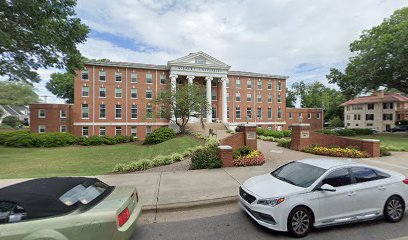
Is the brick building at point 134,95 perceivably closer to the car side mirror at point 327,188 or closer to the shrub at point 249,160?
the shrub at point 249,160

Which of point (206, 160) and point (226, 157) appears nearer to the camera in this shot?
point (206, 160)

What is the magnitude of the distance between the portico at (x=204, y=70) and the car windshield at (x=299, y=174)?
1124 inches

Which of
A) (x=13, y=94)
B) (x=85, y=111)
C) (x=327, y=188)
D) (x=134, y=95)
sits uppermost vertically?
(x=13, y=94)

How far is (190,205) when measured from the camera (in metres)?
5.67

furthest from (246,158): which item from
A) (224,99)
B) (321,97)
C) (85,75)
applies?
(321,97)

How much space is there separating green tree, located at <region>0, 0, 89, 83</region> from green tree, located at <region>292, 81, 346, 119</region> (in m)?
73.1

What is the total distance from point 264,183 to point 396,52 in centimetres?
3079

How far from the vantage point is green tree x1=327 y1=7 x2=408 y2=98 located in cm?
2436

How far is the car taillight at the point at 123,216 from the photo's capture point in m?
3.42

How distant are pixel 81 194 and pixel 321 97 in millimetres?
84464

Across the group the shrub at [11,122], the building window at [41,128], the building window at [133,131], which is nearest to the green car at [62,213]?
the building window at [133,131]

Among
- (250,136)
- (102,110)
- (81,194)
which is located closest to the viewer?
(81,194)

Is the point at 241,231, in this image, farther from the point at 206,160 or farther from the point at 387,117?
the point at 387,117

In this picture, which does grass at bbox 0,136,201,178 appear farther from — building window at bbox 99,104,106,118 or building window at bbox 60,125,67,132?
building window at bbox 99,104,106,118
